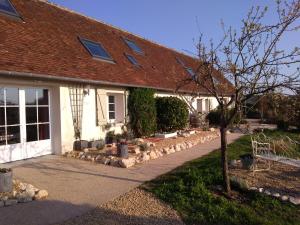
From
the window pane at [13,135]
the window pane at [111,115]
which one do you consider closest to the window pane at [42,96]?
the window pane at [13,135]

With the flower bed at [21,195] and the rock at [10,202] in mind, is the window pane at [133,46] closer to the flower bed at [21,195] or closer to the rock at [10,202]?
the flower bed at [21,195]

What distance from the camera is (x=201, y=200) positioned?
6.56 m

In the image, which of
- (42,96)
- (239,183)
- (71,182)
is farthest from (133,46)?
(239,183)

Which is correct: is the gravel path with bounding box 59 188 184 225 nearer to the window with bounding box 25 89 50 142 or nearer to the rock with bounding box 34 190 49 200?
the rock with bounding box 34 190 49 200

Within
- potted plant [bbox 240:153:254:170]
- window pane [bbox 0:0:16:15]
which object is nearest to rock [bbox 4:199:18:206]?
potted plant [bbox 240:153:254:170]

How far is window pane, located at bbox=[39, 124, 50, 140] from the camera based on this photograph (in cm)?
1042

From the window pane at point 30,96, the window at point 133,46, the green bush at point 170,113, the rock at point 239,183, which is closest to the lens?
the rock at point 239,183

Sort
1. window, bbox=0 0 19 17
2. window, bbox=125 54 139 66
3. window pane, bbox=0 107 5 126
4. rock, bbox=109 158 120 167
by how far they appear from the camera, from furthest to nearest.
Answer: window, bbox=125 54 139 66
window, bbox=0 0 19 17
rock, bbox=109 158 120 167
window pane, bbox=0 107 5 126

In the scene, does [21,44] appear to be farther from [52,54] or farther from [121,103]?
[121,103]

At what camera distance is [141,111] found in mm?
14672

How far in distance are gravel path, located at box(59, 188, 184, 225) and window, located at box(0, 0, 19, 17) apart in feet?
24.8

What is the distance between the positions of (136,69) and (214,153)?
6.18m

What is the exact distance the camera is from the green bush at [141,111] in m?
14.5

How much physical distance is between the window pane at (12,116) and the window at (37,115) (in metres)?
0.37
